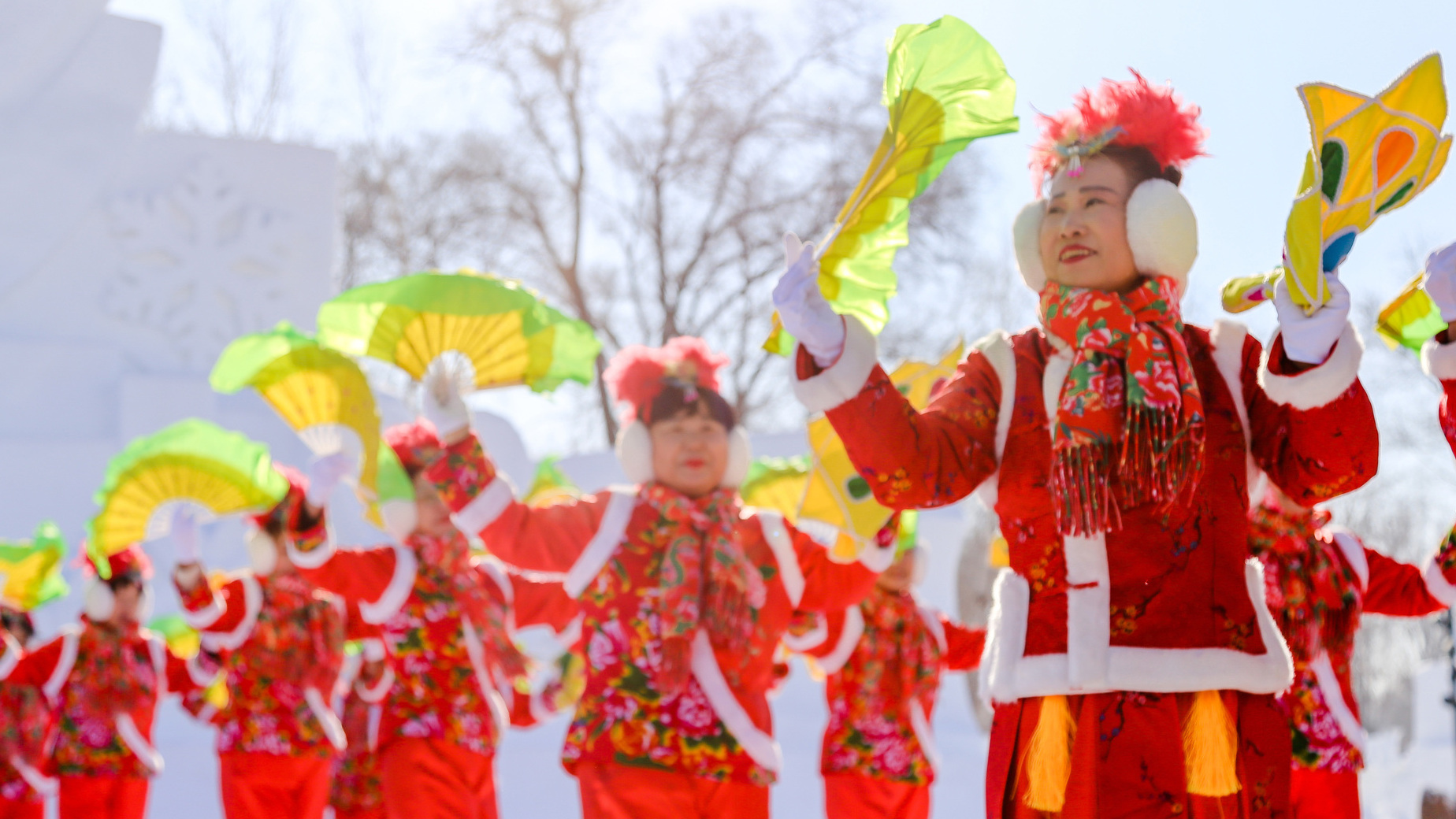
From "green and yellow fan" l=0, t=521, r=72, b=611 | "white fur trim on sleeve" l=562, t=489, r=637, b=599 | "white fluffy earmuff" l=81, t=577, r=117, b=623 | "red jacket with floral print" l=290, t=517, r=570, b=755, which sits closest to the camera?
"white fur trim on sleeve" l=562, t=489, r=637, b=599

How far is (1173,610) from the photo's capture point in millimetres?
2109

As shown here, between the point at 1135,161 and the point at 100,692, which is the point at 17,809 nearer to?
the point at 100,692

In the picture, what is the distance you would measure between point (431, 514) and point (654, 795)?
6.27 feet

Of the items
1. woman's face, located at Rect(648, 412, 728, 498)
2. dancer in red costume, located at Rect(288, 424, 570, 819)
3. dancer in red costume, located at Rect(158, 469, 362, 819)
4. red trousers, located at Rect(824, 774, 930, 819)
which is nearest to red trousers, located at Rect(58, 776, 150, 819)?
dancer in red costume, located at Rect(158, 469, 362, 819)

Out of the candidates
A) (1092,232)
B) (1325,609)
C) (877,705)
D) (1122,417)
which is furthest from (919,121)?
(877,705)

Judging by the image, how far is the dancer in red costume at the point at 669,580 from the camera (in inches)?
133

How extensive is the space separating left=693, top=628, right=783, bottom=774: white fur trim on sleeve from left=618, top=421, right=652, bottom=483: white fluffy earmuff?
1.51 feet

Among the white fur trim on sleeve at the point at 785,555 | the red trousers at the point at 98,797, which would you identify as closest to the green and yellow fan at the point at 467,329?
the white fur trim on sleeve at the point at 785,555

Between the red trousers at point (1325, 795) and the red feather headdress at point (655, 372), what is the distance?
1.94m

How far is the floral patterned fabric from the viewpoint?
15.9ft

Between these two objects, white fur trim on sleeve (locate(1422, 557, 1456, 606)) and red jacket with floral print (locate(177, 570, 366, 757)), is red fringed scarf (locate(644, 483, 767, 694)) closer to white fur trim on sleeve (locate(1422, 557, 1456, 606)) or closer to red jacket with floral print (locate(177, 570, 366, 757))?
white fur trim on sleeve (locate(1422, 557, 1456, 606))

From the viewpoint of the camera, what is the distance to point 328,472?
4.91 meters

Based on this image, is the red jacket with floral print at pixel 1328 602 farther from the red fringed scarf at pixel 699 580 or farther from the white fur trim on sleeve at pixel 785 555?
the red fringed scarf at pixel 699 580

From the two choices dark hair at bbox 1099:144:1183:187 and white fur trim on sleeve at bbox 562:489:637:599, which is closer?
dark hair at bbox 1099:144:1183:187
